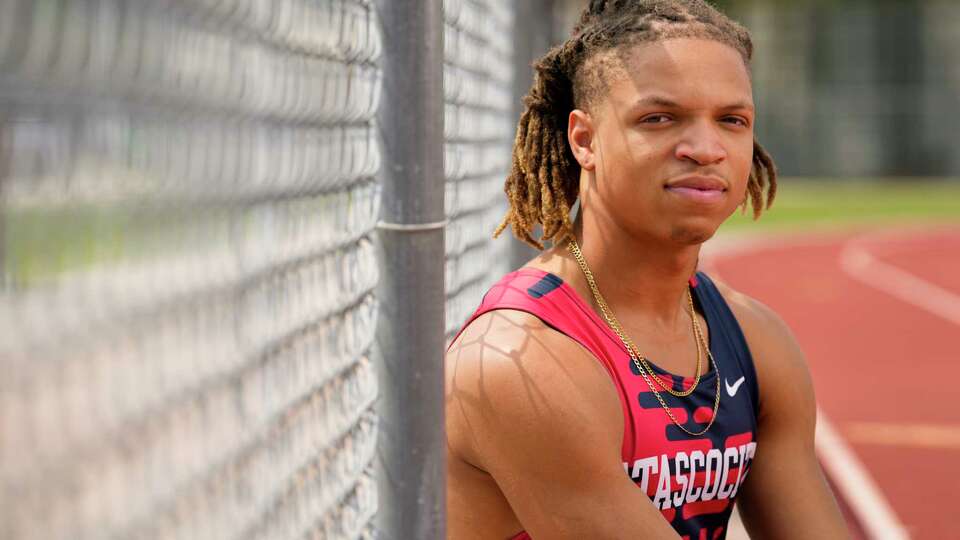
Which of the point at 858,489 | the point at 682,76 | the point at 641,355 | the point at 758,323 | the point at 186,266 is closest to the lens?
the point at 186,266

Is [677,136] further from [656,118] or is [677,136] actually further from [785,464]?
[785,464]

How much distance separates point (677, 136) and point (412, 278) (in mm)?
689

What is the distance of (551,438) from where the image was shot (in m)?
2.13

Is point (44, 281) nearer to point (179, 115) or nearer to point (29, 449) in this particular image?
point (29, 449)

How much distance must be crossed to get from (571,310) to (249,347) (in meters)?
1.05

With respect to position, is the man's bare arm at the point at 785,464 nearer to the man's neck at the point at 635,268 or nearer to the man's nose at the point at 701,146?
the man's neck at the point at 635,268

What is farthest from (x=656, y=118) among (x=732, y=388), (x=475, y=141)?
(x=475, y=141)

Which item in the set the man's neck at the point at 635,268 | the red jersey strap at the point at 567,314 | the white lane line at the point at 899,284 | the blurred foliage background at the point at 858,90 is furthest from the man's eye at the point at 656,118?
the blurred foliage background at the point at 858,90

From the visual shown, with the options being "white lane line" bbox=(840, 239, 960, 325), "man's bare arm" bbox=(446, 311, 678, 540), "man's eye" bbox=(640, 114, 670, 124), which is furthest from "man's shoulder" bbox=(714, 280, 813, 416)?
"white lane line" bbox=(840, 239, 960, 325)

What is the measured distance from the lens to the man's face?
2223mm

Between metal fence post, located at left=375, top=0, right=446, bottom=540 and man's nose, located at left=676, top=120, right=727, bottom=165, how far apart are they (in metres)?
0.61

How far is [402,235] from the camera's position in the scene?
5.58 feet

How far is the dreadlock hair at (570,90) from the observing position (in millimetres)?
2318

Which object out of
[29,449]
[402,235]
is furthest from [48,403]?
[402,235]
